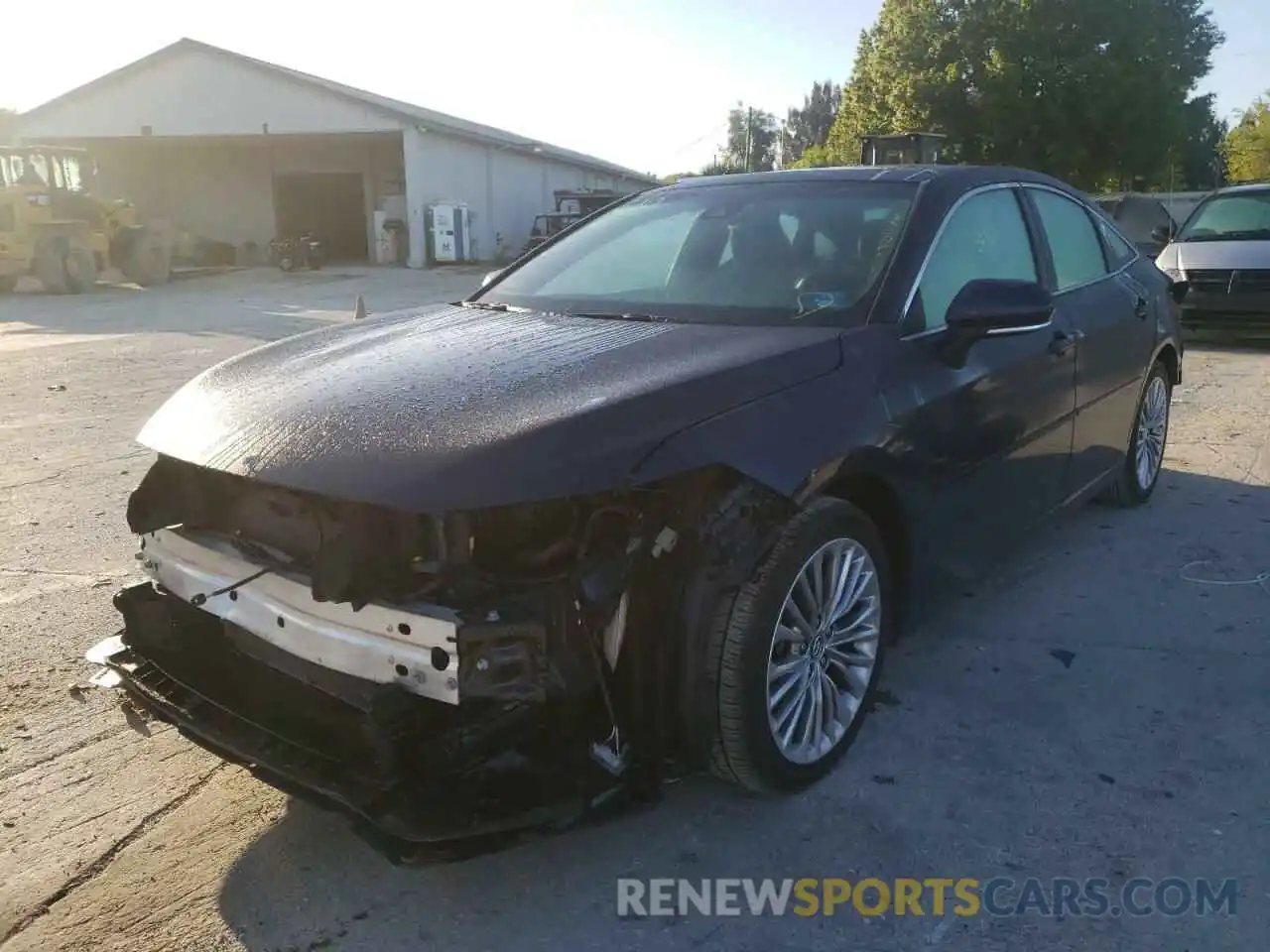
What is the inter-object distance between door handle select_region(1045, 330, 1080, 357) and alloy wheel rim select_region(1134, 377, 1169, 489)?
1.35m

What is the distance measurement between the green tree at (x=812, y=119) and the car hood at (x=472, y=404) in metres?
107

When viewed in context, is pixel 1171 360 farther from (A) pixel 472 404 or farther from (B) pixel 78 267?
(B) pixel 78 267

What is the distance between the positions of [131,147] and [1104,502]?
112 feet

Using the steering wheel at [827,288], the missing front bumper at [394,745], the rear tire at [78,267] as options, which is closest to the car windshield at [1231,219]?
the steering wheel at [827,288]

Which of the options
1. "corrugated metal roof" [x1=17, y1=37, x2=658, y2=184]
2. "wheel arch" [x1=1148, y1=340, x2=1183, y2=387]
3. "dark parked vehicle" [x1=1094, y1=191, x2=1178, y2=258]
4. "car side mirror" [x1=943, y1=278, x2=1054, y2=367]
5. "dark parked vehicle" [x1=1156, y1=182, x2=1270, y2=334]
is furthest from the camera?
"corrugated metal roof" [x1=17, y1=37, x2=658, y2=184]

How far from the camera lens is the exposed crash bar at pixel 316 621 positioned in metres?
2.22

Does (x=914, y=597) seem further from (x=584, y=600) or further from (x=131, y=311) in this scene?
(x=131, y=311)

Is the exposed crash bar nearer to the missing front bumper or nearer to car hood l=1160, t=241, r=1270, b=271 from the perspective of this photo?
the missing front bumper

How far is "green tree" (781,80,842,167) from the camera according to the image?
107 m

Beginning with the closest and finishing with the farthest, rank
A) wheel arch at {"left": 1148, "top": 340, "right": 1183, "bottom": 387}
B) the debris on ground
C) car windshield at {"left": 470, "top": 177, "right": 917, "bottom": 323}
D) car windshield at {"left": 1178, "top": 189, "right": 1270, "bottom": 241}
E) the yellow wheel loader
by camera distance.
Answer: car windshield at {"left": 470, "top": 177, "right": 917, "bottom": 323} → the debris on ground → wheel arch at {"left": 1148, "top": 340, "right": 1183, "bottom": 387} → car windshield at {"left": 1178, "top": 189, "right": 1270, "bottom": 241} → the yellow wheel loader

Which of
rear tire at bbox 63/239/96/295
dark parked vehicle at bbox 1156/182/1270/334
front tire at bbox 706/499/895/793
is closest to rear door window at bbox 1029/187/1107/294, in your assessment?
front tire at bbox 706/499/895/793

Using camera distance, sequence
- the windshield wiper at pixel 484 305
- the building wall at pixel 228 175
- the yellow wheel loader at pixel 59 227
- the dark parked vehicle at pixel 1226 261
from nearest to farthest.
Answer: the windshield wiper at pixel 484 305, the dark parked vehicle at pixel 1226 261, the yellow wheel loader at pixel 59 227, the building wall at pixel 228 175

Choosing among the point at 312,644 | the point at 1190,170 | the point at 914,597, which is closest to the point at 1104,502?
the point at 914,597

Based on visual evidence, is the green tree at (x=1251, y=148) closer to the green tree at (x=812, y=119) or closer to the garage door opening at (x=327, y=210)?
the garage door opening at (x=327, y=210)
